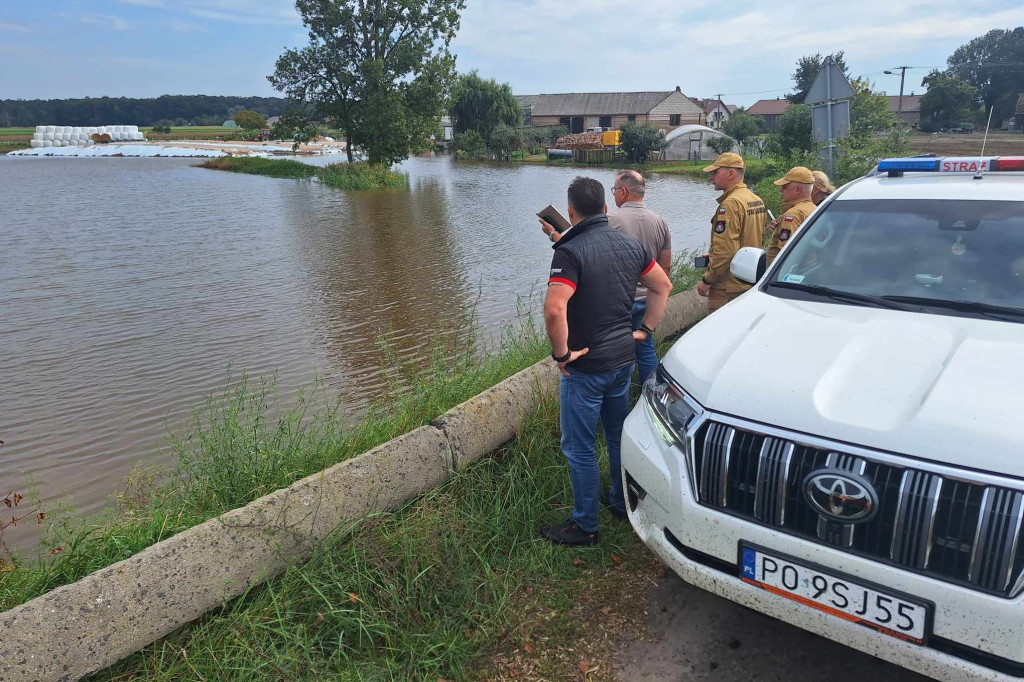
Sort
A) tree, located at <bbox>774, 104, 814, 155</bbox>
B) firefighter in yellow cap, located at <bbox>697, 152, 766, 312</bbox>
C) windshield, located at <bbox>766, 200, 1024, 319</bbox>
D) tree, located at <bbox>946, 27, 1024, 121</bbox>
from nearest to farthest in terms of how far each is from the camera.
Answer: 1. windshield, located at <bbox>766, 200, 1024, 319</bbox>
2. firefighter in yellow cap, located at <bbox>697, 152, 766, 312</bbox>
3. tree, located at <bbox>774, 104, 814, 155</bbox>
4. tree, located at <bbox>946, 27, 1024, 121</bbox>

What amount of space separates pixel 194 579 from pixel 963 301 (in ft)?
11.5

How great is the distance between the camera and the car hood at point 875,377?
2.22 meters

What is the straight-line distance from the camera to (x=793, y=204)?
5891 millimetres

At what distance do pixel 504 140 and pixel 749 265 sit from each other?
5915cm

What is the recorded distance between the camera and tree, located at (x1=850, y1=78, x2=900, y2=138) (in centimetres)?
1551

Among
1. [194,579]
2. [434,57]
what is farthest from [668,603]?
[434,57]

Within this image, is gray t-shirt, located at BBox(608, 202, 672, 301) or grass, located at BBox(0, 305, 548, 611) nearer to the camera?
grass, located at BBox(0, 305, 548, 611)

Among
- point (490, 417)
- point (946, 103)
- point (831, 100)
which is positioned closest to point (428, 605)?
point (490, 417)

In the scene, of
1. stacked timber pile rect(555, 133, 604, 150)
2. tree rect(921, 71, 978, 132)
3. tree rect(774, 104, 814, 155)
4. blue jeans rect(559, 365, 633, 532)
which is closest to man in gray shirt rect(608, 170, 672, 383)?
blue jeans rect(559, 365, 633, 532)

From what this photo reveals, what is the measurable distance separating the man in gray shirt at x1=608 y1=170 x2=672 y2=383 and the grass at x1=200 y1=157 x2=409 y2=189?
94.0 ft

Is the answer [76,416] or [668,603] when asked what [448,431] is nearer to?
[668,603]

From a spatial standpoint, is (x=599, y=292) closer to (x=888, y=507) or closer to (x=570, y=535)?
(x=570, y=535)

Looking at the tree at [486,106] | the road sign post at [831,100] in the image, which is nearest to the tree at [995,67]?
the tree at [486,106]

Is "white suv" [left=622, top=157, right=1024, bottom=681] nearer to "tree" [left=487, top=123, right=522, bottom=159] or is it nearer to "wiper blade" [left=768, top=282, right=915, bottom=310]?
"wiper blade" [left=768, top=282, right=915, bottom=310]
